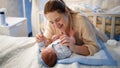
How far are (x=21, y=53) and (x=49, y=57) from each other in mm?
337

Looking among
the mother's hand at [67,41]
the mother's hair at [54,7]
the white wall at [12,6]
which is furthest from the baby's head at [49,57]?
the white wall at [12,6]

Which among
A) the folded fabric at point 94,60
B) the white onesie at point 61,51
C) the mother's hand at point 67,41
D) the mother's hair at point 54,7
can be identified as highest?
the mother's hair at point 54,7

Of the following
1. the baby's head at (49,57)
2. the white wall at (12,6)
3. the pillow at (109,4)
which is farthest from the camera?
the white wall at (12,6)

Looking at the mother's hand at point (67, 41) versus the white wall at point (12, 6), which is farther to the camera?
the white wall at point (12, 6)

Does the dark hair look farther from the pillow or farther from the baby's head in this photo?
the pillow

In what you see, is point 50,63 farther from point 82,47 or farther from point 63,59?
point 82,47

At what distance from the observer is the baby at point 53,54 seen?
1.25 meters

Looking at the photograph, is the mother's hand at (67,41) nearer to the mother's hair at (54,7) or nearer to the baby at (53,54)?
the baby at (53,54)

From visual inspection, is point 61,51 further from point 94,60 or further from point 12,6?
point 12,6

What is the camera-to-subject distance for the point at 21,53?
149 centimetres

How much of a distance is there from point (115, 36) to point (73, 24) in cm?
123

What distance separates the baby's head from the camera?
1247 millimetres

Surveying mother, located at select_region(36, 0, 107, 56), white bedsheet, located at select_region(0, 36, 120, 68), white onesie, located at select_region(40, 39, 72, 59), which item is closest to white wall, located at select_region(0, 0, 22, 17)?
white bedsheet, located at select_region(0, 36, 120, 68)

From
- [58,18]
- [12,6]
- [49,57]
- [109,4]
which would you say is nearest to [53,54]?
[49,57]
